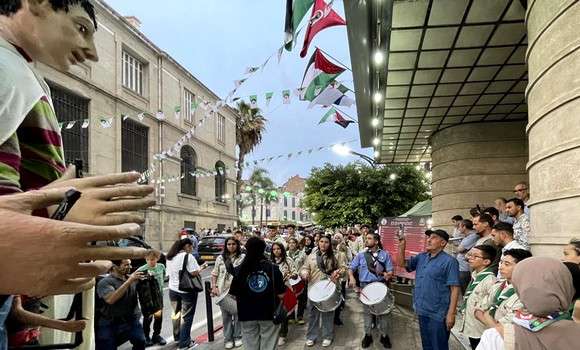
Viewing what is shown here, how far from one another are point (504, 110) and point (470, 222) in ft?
18.0

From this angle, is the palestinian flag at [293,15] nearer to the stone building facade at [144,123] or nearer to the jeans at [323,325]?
the jeans at [323,325]

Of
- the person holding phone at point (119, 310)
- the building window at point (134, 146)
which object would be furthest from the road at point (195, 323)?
the building window at point (134, 146)

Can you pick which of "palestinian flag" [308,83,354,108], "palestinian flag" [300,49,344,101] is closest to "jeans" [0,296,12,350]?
"palestinian flag" [300,49,344,101]

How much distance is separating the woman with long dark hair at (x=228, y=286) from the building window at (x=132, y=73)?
18836 mm

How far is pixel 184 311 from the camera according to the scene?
7.89 m

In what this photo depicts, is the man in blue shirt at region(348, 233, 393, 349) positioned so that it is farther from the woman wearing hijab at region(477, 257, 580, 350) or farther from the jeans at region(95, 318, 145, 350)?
the woman wearing hijab at region(477, 257, 580, 350)

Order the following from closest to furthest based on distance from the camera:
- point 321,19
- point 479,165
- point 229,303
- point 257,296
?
point 257,296 < point 229,303 < point 321,19 < point 479,165

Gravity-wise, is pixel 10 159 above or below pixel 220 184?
below

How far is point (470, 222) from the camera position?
9.23 metres

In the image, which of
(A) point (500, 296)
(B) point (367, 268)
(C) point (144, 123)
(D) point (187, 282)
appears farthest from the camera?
(C) point (144, 123)

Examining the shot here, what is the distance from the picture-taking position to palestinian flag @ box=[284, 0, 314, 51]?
816cm

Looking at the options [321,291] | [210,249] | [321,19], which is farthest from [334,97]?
[210,249]

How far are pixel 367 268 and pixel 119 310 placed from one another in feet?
15.0

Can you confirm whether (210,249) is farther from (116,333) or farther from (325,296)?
(116,333)
